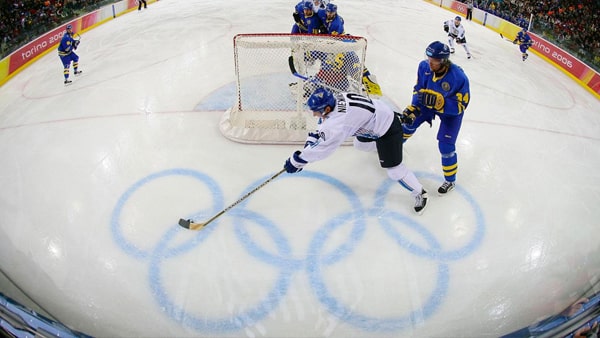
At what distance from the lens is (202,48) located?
7277 mm

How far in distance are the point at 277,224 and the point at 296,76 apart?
1.79 metres

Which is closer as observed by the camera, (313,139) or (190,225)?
(313,139)

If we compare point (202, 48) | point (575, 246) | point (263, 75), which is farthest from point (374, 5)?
point (575, 246)

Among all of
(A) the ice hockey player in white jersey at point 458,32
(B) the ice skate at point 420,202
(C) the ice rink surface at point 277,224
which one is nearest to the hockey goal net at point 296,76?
(C) the ice rink surface at point 277,224

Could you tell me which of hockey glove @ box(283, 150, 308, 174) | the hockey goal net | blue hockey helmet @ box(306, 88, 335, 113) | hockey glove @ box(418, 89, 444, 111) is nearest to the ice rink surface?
the hockey goal net

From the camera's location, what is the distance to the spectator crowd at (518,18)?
7.17m

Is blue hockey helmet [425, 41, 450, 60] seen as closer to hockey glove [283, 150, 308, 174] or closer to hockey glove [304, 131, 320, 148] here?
hockey glove [304, 131, 320, 148]

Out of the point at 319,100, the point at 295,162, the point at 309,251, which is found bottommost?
the point at 309,251

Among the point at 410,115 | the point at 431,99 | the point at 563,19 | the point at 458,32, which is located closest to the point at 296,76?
the point at 410,115

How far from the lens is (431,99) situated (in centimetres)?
321

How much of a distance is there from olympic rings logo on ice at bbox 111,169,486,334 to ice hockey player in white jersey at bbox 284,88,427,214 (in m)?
0.55

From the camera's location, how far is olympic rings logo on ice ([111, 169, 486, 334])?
258 cm

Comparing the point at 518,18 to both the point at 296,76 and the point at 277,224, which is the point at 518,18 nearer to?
the point at 296,76

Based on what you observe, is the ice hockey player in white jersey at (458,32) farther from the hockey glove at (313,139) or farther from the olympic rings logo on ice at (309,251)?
the hockey glove at (313,139)
